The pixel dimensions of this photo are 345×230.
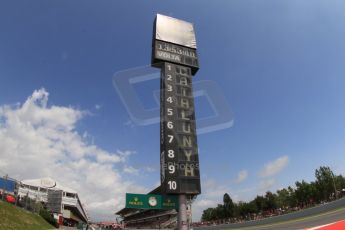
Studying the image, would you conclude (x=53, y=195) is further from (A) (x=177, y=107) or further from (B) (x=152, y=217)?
(A) (x=177, y=107)

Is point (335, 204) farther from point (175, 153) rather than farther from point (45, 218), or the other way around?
point (45, 218)

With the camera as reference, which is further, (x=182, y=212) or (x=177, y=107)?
(x=177, y=107)

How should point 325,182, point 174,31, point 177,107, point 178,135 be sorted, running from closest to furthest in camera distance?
point 178,135 < point 177,107 < point 174,31 < point 325,182

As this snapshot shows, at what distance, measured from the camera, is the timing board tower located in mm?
26516

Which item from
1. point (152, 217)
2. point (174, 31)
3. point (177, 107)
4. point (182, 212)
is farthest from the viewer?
point (152, 217)

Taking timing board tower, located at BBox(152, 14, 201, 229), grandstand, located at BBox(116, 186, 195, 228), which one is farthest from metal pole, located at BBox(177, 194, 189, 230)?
grandstand, located at BBox(116, 186, 195, 228)

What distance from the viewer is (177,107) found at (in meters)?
29.5

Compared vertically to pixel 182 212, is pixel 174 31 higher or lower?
higher

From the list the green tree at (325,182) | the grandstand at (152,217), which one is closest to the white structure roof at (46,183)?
the grandstand at (152,217)

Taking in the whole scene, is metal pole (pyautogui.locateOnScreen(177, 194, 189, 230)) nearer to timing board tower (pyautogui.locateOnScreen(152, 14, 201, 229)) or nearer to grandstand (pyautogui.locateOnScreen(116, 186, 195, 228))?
timing board tower (pyautogui.locateOnScreen(152, 14, 201, 229))

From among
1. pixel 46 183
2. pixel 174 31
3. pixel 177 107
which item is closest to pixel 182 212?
pixel 177 107

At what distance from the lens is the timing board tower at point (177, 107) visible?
26516 mm

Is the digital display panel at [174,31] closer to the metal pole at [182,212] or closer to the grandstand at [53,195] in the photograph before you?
the metal pole at [182,212]

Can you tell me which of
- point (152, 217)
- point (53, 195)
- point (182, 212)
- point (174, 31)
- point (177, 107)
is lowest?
point (152, 217)
